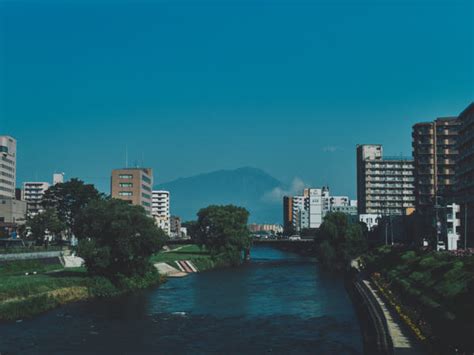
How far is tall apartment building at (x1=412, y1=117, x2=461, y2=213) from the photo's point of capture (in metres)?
158

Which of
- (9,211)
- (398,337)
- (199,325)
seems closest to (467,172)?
(199,325)

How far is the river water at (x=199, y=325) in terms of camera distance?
46438 millimetres

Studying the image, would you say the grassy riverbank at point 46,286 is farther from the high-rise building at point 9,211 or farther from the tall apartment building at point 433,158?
the high-rise building at point 9,211

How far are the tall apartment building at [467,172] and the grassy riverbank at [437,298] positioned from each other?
4078 cm

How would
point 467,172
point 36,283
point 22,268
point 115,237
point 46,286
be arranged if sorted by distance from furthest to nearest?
point 467,172 → point 22,268 → point 115,237 → point 46,286 → point 36,283

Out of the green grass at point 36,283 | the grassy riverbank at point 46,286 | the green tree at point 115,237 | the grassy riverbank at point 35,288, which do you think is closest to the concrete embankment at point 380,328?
the green tree at point 115,237

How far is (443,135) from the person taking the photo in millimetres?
160250

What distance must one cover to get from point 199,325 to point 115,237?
27.3 meters

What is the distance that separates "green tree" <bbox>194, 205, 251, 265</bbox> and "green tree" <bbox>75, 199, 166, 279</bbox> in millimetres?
59051

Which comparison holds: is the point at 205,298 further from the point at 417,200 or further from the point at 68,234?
the point at 68,234

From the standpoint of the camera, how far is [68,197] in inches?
6383

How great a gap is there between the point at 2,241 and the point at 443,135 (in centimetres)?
11107

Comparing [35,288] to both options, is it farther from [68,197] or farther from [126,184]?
[126,184]

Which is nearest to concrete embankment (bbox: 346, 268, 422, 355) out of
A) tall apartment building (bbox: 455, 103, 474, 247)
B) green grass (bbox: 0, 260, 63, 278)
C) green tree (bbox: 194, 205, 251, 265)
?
tall apartment building (bbox: 455, 103, 474, 247)
